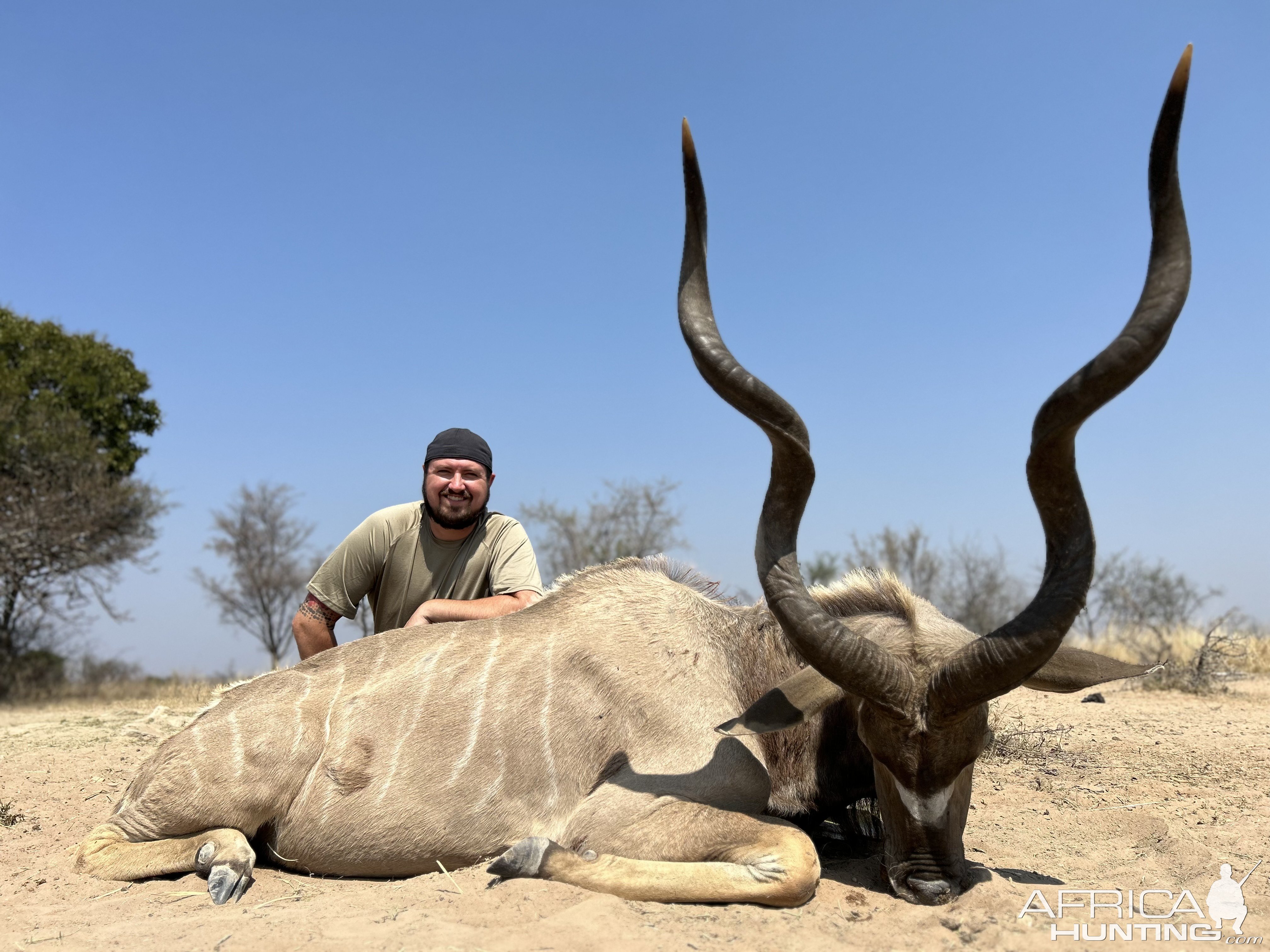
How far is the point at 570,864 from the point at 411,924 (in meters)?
0.69

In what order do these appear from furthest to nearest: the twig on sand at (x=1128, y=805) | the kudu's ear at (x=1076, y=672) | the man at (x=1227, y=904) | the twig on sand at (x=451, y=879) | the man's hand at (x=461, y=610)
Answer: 1. the man's hand at (x=461, y=610)
2. the twig on sand at (x=1128, y=805)
3. the kudu's ear at (x=1076, y=672)
4. the twig on sand at (x=451, y=879)
5. the man at (x=1227, y=904)

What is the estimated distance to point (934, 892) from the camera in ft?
10.6

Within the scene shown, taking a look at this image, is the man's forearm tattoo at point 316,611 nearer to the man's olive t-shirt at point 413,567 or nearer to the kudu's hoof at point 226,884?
A: the man's olive t-shirt at point 413,567

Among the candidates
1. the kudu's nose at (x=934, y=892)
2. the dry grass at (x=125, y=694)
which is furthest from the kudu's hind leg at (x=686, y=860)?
the dry grass at (x=125, y=694)

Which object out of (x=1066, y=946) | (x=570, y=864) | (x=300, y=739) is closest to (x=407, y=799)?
(x=300, y=739)

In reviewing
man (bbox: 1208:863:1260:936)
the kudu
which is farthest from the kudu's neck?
man (bbox: 1208:863:1260:936)

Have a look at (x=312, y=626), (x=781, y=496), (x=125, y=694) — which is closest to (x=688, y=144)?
(x=781, y=496)

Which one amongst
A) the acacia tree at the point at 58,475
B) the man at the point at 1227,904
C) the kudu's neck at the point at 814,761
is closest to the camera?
the man at the point at 1227,904

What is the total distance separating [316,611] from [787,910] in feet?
11.2

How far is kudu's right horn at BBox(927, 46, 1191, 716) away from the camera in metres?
3.05

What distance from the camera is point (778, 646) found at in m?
4.30

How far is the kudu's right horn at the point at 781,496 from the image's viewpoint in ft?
11.0

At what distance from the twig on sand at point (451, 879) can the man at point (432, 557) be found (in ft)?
5.59

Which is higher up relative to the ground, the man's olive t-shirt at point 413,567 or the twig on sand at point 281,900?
the man's olive t-shirt at point 413,567
